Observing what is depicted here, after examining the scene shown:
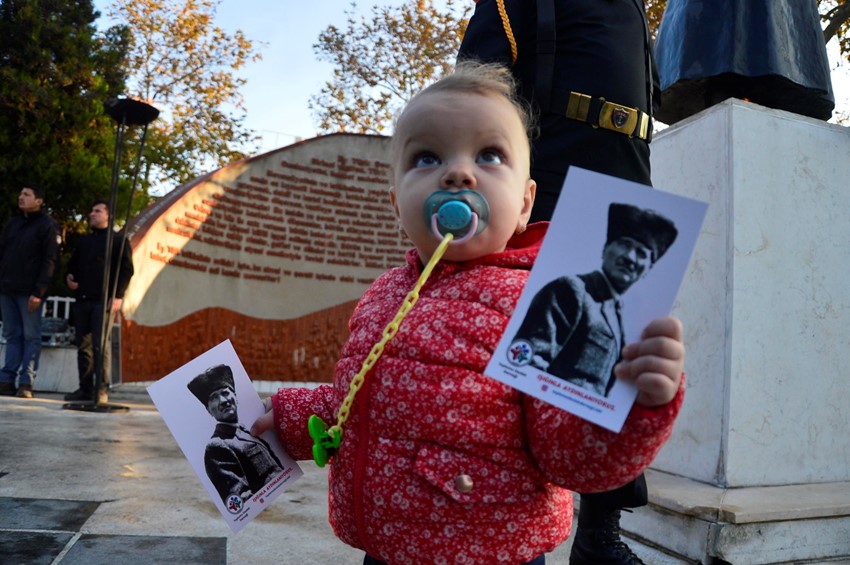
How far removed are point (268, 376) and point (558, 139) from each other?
7.01m

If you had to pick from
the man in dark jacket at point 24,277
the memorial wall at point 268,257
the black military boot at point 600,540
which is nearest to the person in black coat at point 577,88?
the black military boot at point 600,540

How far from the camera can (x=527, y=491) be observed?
1.00m

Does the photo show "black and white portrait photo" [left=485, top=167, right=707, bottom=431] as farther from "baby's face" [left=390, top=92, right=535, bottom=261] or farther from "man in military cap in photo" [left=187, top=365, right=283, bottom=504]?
"man in military cap in photo" [left=187, top=365, right=283, bottom=504]

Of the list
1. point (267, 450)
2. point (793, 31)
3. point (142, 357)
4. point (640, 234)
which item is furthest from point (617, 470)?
point (142, 357)

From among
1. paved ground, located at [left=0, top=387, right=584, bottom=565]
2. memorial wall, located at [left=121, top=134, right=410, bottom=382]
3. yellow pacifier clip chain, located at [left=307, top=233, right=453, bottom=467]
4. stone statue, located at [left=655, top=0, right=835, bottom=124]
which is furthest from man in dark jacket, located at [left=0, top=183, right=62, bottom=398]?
yellow pacifier clip chain, located at [left=307, top=233, right=453, bottom=467]

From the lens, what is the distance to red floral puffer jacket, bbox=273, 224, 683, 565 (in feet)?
3.19

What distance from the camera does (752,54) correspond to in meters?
2.57

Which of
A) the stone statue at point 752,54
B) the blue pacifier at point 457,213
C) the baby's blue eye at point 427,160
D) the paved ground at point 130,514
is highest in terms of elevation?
the stone statue at point 752,54

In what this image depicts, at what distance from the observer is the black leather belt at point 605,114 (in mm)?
1771

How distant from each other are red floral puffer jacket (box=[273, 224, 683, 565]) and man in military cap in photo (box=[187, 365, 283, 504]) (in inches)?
8.0

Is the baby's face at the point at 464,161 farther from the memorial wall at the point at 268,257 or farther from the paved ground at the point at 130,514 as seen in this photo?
the memorial wall at the point at 268,257

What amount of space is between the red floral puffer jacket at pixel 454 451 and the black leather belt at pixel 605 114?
0.83 metres

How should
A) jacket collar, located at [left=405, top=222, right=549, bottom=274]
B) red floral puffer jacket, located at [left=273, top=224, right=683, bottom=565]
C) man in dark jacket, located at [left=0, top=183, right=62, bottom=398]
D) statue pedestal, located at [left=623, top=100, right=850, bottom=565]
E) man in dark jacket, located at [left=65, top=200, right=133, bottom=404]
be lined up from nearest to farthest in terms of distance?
red floral puffer jacket, located at [left=273, top=224, right=683, bottom=565] → jacket collar, located at [left=405, top=222, right=549, bottom=274] → statue pedestal, located at [left=623, top=100, right=850, bottom=565] → man in dark jacket, located at [left=65, top=200, right=133, bottom=404] → man in dark jacket, located at [left=0, top=183, right=62, bottom=398]

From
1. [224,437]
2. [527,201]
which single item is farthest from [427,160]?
[224,437]
